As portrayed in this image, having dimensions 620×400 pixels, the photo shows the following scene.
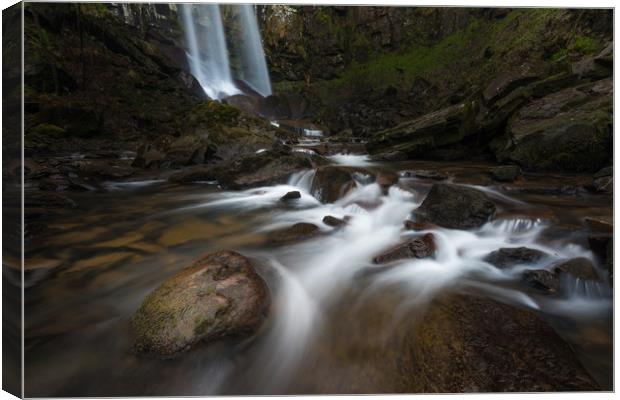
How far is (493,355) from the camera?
112 cm

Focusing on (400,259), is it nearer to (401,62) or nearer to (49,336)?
(49,336)

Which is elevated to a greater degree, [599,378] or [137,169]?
[137,169]

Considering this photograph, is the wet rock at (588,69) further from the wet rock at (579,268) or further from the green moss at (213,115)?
the green moss at (213,115)

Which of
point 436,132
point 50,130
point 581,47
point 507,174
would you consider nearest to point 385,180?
point 507,174

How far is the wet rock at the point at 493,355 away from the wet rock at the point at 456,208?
1173 millimetres

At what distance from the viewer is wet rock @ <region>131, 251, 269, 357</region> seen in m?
1.16

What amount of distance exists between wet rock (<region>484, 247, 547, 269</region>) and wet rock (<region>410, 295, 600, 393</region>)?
58cm

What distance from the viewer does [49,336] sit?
1.20 metres

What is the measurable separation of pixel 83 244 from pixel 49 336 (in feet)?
3.37

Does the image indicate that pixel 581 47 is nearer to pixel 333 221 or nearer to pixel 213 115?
pixel 333 221

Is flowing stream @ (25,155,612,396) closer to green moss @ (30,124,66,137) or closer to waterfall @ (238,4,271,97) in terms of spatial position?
green moss @ (30,124,66,137)

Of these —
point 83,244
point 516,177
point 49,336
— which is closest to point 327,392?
point 49,336

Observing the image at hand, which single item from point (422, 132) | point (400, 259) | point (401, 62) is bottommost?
point (400, 259)

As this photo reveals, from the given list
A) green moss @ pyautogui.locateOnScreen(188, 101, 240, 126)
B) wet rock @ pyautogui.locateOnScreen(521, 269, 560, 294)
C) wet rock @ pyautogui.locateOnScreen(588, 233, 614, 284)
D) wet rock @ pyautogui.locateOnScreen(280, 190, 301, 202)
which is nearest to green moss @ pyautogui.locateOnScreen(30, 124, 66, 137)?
green moss @ pyautogui.locateOnScreen(188, 101, 240, 126)
